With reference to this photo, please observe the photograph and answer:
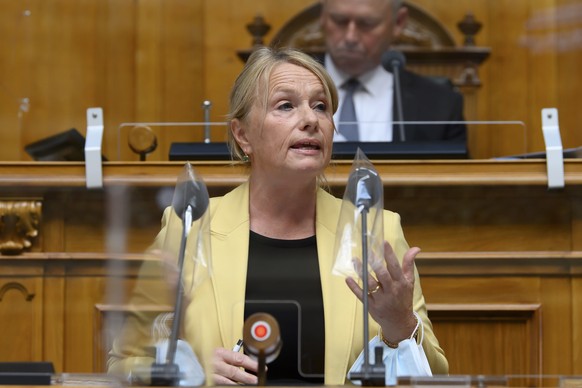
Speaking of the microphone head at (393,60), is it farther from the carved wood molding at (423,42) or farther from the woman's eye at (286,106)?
the woman's eye at (286,106)

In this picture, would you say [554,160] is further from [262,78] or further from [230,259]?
[230,259]

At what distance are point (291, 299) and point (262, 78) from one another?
1.84ft

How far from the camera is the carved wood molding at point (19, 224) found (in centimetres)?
315

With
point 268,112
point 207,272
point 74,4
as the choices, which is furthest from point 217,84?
point 207,272

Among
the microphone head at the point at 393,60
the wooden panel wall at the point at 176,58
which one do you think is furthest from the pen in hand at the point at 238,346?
the wooden panel wall at the point at 176,58

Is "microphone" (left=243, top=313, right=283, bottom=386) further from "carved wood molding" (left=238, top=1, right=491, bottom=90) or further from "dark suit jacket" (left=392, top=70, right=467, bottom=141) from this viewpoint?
"carved wood molding" (left=238, top=1, right=491, bottom=90)

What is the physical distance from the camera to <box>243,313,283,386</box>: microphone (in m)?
1.92

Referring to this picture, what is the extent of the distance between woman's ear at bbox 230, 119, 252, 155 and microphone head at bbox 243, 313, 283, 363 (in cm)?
91

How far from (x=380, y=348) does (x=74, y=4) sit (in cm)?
341

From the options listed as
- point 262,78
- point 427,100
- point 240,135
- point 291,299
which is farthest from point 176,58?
point 291,299

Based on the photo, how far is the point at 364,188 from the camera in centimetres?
218

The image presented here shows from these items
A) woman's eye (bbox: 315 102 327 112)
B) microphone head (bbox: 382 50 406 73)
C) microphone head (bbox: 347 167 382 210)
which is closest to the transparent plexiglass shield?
microphone head (bbox: 347 167 382 210)

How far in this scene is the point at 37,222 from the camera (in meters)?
3.17

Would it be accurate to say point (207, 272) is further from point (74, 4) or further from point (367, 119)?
point (74, 4)
